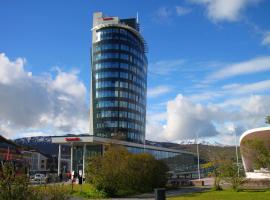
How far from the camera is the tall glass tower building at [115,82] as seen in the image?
119 metres

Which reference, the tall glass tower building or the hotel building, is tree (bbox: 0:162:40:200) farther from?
the tall glass tower building

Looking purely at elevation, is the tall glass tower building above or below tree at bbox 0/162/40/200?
above

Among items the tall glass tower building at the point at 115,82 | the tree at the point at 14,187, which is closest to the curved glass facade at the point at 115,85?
the tall glass tower building at the point at 115,82

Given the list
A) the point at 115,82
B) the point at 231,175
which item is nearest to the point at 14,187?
the point at 231,175

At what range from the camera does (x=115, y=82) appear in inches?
4685

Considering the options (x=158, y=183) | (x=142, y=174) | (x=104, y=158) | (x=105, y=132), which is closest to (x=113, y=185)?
(x=104, y=158)

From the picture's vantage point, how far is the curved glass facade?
11869 centimetres

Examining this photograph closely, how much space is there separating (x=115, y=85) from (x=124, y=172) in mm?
78871

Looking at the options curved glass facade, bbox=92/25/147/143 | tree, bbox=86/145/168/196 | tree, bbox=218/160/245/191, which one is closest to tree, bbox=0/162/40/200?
tree, bbox=86/145/168/196

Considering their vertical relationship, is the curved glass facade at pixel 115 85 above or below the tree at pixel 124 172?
above

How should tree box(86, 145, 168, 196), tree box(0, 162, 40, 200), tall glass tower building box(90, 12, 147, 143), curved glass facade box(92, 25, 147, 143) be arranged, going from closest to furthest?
tree box(0, 162, 40, 200), tree box(86, 145, 168, 196), curved glass facade box(92, 25, 147, 143), tall glass tower building box(90, 12, 147, 143)

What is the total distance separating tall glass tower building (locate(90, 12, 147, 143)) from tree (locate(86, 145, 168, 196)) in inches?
2694

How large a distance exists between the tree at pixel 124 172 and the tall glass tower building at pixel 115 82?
68.4 metres

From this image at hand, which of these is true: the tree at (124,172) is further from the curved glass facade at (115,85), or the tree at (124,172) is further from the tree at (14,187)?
the curved glass facade at (115,85)
